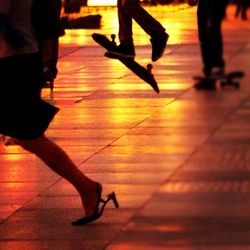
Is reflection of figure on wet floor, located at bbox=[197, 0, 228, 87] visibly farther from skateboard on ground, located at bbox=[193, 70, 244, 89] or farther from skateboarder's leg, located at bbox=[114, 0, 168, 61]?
skateboarder's leg, located at bbox=[114, 0, 168, 61]

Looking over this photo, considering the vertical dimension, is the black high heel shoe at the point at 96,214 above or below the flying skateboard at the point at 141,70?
below

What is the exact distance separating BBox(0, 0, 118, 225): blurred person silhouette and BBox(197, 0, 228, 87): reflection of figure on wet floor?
1.21 metres

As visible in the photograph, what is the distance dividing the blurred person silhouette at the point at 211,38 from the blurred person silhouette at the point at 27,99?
1.20 metres

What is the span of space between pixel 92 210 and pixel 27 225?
0.34 meters

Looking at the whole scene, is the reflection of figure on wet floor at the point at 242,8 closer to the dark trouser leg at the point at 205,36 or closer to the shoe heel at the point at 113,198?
the dark trouser leg at the point at 205,36

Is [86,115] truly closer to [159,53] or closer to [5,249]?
[5,249]

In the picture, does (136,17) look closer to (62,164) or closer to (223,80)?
(223,80)

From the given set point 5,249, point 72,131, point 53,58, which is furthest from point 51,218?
point 72,131

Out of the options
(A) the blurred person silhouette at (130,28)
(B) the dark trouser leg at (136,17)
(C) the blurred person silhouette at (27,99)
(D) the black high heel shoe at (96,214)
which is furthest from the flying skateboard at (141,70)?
(D) the black high heel shoe at (96,214)

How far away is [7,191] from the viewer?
6383 millimetres

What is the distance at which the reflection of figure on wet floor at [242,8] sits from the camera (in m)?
1.58

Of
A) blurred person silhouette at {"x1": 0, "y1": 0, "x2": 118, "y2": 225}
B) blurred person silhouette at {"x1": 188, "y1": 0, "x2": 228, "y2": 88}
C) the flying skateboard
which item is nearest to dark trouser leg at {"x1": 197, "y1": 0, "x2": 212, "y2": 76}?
blurred person silhouette at {"x1": 188, "y1": 0, "x2": 228, "y2": 88}

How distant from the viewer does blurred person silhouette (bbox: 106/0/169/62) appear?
1907 millimetres

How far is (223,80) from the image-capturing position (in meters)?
1.57
